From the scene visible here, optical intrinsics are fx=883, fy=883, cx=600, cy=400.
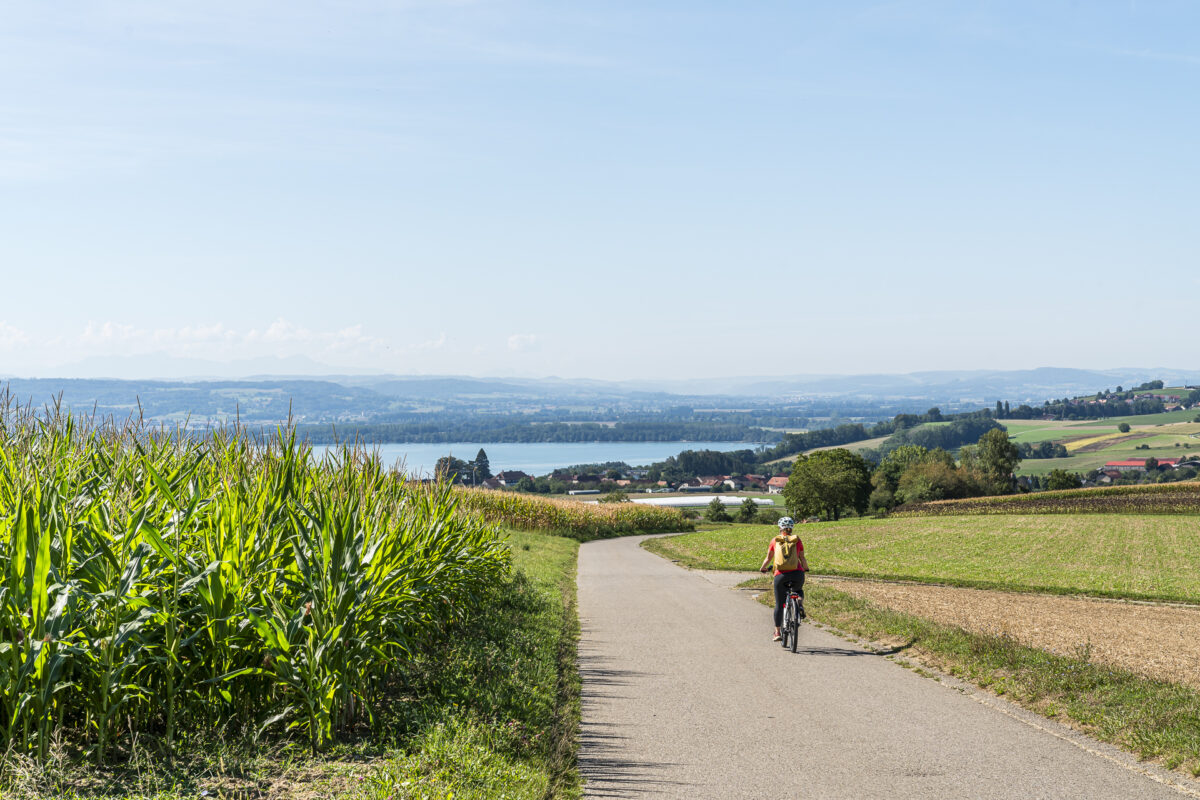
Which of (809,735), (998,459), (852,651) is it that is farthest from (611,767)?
(998,459)

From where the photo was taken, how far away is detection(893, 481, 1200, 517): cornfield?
190 feet

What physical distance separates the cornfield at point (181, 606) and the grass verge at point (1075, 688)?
6.37m

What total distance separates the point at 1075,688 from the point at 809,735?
3283 mm

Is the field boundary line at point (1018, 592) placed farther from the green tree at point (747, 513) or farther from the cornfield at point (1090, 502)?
the green tree at point (747, 513)

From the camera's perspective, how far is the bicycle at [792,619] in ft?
40.1

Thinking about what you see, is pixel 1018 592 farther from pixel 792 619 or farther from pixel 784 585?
pixel 792 619

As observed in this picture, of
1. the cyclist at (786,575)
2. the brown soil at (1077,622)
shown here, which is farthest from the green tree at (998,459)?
the cyclist at (786,575)

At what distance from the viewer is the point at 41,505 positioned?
19.3 feet

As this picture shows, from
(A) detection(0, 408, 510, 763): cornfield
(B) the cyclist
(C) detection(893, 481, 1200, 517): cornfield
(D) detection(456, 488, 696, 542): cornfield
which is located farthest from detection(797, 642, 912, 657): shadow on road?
(C) detection(893, 481, 1200, 517): cornfield

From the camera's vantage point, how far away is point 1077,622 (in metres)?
15.2

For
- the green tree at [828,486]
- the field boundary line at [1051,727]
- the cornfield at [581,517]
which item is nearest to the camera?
the field boundary line at [1051,727]

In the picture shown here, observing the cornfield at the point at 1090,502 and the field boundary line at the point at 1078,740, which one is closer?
the field boundary line at the point at 1078,740

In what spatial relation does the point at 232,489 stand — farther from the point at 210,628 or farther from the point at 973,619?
the point at 973,619

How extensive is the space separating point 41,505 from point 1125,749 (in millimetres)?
8663
